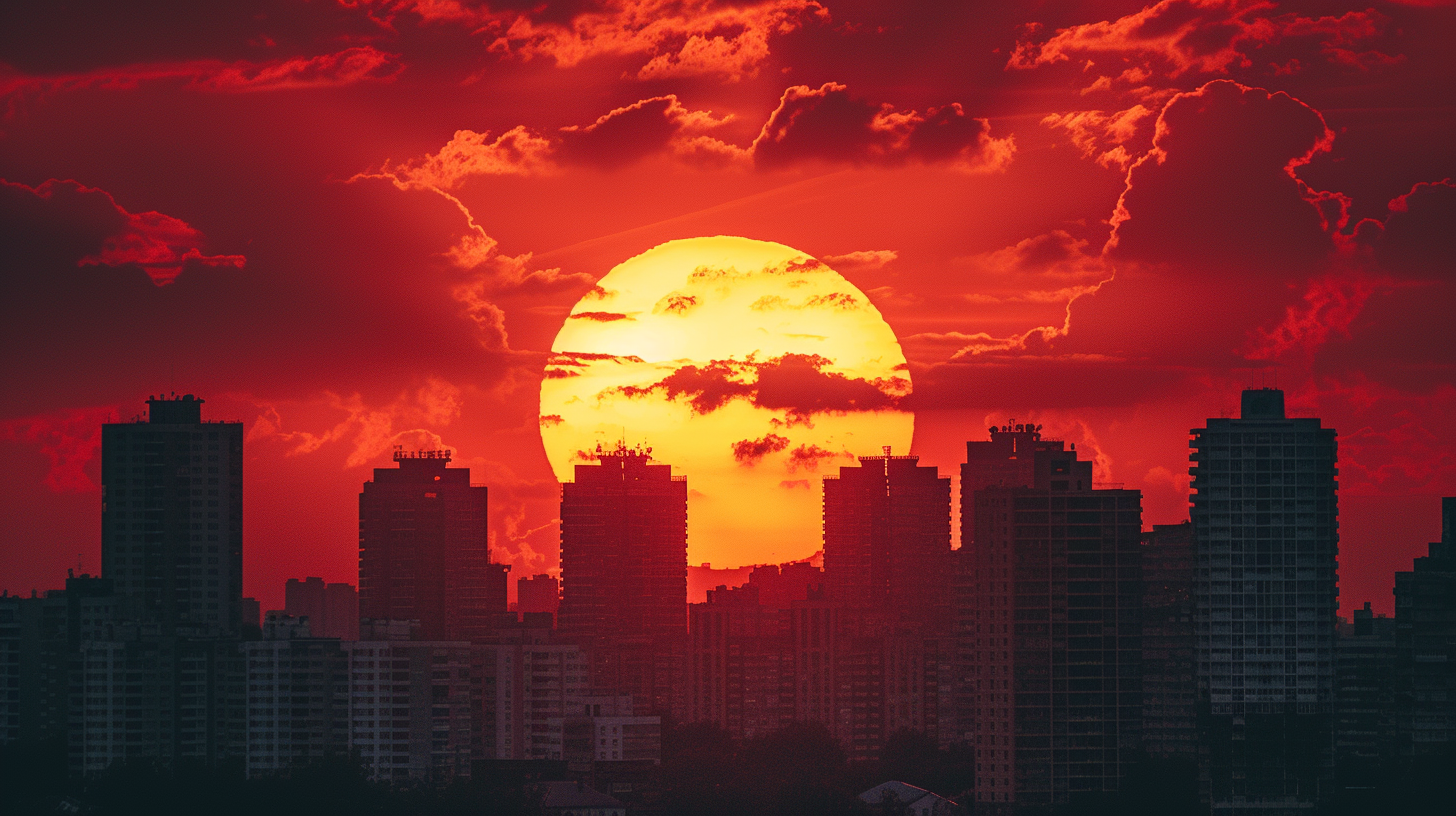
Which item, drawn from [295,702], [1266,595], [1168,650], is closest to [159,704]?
[295,702]

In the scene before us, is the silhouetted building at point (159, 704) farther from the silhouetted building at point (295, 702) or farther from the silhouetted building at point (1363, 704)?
the silhouetted building at point (1363, 704)

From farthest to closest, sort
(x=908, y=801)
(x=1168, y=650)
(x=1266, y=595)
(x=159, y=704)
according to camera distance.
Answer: (x=159, y=704) → (x=908, y=801) → (x=1168, y=650) → (x=1266, y=595)

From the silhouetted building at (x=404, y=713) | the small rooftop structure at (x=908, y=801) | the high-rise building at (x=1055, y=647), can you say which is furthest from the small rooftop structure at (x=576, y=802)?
the high-rise building at (x=1055, y=647)

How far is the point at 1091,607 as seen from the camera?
167375mm

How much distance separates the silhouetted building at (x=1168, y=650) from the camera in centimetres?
16938

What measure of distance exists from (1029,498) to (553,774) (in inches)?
1281

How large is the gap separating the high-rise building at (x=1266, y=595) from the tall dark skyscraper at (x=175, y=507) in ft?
210

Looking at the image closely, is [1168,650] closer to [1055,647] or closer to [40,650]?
[1055,647]

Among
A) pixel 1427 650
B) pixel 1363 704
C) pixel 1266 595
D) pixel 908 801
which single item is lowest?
pixel 908 801

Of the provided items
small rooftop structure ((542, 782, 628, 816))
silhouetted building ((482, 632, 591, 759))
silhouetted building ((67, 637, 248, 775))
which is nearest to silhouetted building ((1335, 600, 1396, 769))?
small rooftop structure ((542, 782, 628, 816))

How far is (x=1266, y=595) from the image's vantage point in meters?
164

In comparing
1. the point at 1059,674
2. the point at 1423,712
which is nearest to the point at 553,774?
the point at 1059,674

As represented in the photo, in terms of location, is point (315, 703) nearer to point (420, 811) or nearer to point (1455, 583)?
point (420, 811)

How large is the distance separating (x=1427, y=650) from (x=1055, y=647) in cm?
2900
